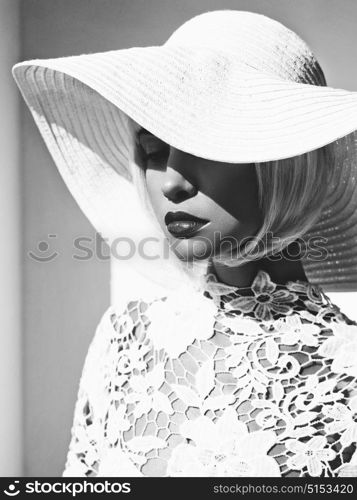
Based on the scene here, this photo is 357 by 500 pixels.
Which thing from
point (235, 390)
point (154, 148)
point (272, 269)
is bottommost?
point (235, 390)

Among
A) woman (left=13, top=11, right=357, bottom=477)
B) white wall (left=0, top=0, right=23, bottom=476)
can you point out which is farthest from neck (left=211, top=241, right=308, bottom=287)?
white wall (left=0, top=0, right=23, bottom=476)

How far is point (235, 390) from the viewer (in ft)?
2.44

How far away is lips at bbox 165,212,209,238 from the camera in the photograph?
683 millimetres

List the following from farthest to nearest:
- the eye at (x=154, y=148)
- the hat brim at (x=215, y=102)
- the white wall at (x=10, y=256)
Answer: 1. the white wall at (x=10, y=256)
2. the eye at (x=154, y=148)
3. the hat brim at (x=215, y=102)

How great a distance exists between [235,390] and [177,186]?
228 millimetres

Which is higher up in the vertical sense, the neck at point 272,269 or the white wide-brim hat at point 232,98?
the white wide-brim hat at point 232,98

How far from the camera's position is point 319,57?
45.8 inches

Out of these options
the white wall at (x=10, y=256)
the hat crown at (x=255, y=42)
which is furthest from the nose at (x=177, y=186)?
the white wall at (x=10, y=256)

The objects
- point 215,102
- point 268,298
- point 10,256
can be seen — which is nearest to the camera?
point 215,102

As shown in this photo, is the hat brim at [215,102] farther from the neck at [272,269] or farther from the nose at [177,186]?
the neck at [272,269]

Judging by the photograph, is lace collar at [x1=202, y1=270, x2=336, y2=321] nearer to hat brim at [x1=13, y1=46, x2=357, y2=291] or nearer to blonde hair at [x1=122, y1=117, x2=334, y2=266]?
blonde hair at [x1=122, y1=117, x2=334, y2=266]

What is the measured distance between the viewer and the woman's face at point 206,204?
2.22 feet

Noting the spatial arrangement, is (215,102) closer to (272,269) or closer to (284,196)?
(284,196)

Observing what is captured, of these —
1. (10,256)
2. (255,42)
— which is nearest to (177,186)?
(255,42)
